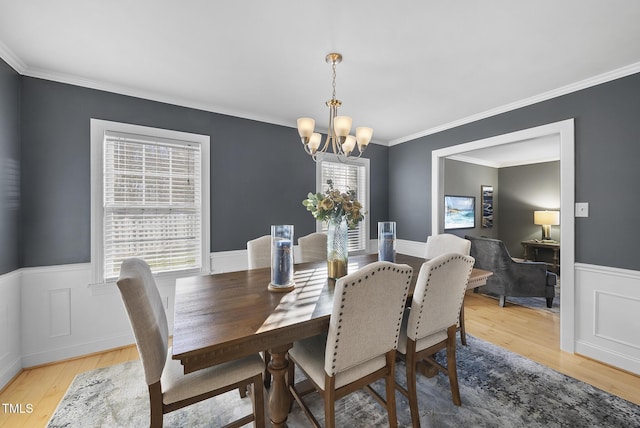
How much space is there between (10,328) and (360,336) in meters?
2.78

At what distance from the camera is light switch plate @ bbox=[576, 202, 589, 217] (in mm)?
2426

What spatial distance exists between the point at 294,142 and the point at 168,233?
1903mm

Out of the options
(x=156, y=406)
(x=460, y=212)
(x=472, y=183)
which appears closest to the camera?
(x=156, y=406)

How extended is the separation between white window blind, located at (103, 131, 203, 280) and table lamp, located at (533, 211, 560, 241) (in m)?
6.27

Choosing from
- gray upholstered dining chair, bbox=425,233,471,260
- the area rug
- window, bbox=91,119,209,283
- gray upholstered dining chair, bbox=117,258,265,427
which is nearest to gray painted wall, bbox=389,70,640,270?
gray upholstered dining chair, bbox=425,233,471,260

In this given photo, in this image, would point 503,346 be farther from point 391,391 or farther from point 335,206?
point 335,206

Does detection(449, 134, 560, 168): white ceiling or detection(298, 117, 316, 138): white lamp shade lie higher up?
detection(449, 134, 560, 168): white ceiling

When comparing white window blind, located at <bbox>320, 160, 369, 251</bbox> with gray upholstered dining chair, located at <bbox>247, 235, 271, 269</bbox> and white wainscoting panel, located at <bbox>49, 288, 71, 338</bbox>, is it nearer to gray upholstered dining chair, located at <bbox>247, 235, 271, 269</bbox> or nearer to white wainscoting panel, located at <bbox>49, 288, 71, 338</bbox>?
gray upholstered dining chair, located at <bbox>247, 235, 271, 269</bbox>

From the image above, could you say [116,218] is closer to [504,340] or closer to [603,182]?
[504,340]

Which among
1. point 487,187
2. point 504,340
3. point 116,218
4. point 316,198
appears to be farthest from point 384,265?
point 487,187

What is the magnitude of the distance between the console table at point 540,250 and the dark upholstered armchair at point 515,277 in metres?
1.94

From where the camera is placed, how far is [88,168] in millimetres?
2428

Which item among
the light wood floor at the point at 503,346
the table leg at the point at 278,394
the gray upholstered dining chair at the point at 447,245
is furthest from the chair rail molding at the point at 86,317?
the table leg at the point at 278,394

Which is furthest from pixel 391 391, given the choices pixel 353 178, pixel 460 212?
pixel 460 212
